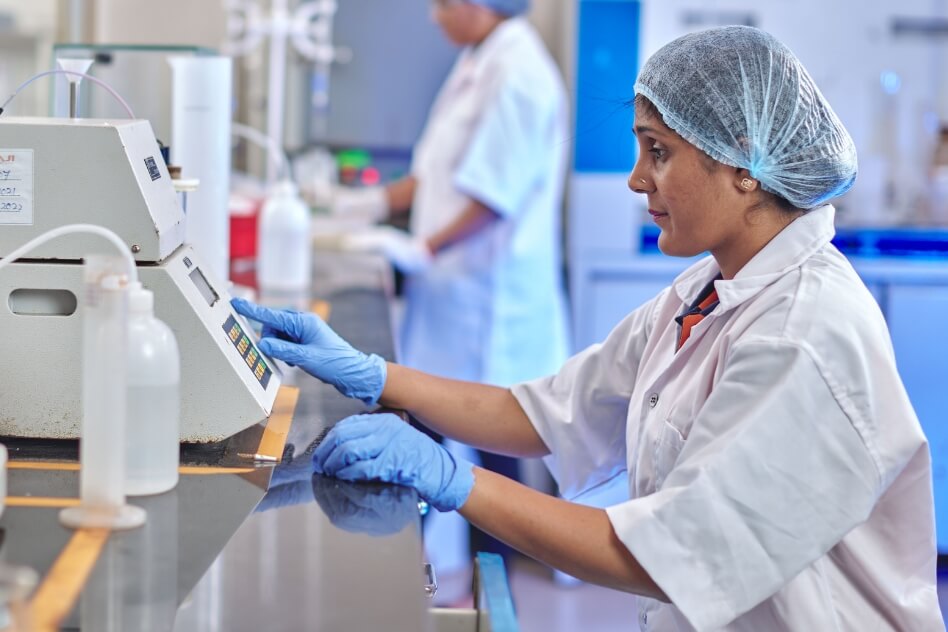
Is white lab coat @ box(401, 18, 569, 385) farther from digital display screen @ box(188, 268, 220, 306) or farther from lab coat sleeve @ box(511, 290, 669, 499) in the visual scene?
digital display screen @ box(188, 268, 220, 306)

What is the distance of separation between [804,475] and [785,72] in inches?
18.0

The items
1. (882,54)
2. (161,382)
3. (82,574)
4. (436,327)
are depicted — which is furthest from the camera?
(882,54)

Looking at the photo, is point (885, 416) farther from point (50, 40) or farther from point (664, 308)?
point (50, 40)

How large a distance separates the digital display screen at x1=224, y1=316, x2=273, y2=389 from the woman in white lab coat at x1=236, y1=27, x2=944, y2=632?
7cm

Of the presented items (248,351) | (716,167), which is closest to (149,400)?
(248,351)

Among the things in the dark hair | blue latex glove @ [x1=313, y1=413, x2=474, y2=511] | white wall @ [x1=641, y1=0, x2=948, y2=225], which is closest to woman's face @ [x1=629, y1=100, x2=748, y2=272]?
the dark hair

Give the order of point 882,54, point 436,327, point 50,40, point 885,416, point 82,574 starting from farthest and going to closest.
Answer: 1. point 882,54
2. point 50,40
3. point 436,327
4. point 885,416
5. point 82,574

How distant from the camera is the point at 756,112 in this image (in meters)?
1.30

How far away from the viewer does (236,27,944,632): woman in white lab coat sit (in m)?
1.14

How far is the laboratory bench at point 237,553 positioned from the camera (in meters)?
0.89

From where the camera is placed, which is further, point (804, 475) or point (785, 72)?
point (785, 72)

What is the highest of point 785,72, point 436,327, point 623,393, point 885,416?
point 785,72

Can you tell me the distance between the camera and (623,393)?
5.08ft

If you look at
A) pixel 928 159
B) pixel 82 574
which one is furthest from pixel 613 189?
pixel 82 574
